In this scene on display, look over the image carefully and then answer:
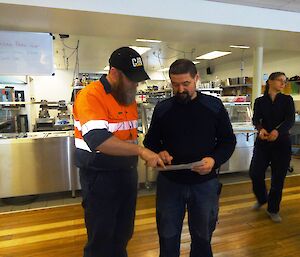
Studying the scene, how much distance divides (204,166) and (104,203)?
1.89 ft

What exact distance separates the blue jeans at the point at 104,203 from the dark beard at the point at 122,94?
15.1 inches

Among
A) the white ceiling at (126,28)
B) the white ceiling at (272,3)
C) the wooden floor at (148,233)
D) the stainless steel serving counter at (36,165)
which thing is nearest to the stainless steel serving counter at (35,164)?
the stainless steel serving counter at (36,165)

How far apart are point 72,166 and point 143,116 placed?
1.19m

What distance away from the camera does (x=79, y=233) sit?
2596 mm

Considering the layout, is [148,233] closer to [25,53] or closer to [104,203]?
[104,203]

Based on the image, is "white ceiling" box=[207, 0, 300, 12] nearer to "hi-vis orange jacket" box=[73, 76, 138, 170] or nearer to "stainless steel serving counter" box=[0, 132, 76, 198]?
"hi-vis orange jacket" box=[73, 76, 138, 170]

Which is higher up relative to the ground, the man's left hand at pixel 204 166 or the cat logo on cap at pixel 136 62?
the cat logo on cap at pixel 136 62

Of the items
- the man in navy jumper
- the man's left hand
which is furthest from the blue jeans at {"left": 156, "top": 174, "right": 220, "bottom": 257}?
the man's left hand

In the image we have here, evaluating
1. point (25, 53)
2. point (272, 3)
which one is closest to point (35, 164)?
point (25, 53)

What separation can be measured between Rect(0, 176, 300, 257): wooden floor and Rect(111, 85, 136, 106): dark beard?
1.46 metres

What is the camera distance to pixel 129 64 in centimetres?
132

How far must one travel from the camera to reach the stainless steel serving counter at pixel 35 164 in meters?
3.32

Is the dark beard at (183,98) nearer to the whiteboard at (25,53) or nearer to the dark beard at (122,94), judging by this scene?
the dark beard at (122,94)

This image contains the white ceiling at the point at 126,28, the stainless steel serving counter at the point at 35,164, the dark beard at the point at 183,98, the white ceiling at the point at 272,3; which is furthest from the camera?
the stainless steel serving counter at the point at 35,164
